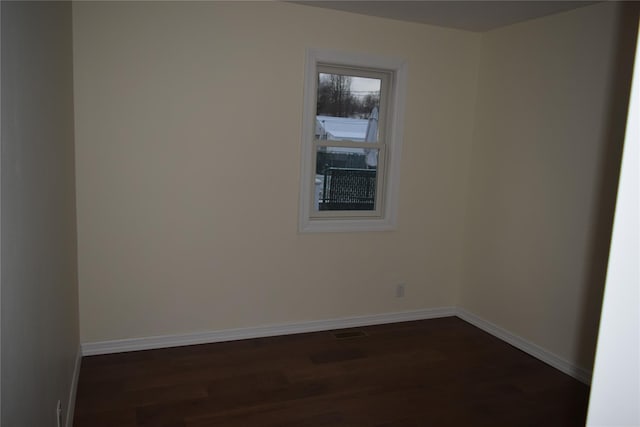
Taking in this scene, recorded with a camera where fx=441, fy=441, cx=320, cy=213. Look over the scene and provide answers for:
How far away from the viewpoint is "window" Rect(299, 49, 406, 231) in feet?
11.4

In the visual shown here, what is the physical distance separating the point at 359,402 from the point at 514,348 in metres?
Result: 1.55

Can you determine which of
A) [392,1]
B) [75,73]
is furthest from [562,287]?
[75,73]

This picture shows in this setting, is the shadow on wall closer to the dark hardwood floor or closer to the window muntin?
the dark hardwood floor

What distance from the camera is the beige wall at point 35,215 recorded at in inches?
42.3

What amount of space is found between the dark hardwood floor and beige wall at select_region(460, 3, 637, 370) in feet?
1.47

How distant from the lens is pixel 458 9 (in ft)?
10.4

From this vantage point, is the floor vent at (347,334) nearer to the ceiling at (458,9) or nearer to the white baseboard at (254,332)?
the white baseboard at (254,332)

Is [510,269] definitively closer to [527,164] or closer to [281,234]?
[527,164]

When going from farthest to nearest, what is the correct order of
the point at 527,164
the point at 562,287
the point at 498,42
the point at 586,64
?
1. the point at 498,42
2. the point at 527,164
3. the point at 562,287
4. the point at 586,64

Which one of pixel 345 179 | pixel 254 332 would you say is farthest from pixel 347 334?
pixel 345 179

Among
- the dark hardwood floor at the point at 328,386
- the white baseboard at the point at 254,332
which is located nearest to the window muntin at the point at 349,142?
the white baseboard at the point at 254,332

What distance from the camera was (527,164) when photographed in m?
3.39

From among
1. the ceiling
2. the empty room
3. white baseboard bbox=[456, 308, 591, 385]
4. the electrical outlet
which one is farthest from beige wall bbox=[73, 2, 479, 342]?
the electrical outlet

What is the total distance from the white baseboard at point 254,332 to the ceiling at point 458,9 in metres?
2.45
